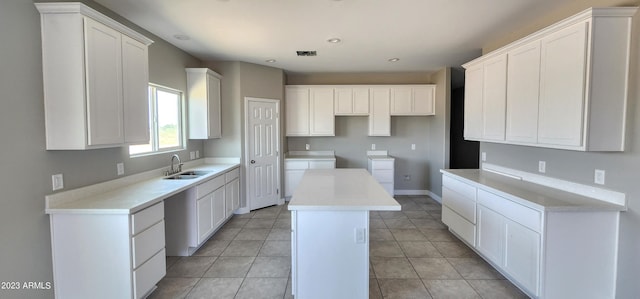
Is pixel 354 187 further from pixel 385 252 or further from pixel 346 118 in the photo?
pixel 346 118

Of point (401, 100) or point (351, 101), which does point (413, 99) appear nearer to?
point (401, 100)

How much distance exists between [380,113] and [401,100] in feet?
1.62

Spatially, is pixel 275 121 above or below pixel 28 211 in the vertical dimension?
above

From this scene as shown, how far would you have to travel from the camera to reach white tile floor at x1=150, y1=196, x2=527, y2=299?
2.55 m

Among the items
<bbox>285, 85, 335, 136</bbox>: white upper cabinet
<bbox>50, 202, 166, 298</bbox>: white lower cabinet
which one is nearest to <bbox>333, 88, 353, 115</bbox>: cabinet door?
<bbox>285, 85, 335, 136</bbox>: white upper cabinet

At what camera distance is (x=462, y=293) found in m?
2.51

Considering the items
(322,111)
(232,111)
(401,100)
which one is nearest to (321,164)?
(322,111)

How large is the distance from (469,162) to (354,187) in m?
5.78

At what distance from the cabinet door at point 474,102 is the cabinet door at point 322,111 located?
2.60m

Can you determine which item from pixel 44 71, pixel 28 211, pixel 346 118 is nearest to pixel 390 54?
pixel 346 118

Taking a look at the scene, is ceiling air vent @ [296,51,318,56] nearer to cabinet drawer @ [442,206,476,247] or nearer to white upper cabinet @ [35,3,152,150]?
white upper cabinet @ [35,3,152,150]

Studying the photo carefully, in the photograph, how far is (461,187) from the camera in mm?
3398

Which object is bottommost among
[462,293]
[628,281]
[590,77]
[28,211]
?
[462,293]

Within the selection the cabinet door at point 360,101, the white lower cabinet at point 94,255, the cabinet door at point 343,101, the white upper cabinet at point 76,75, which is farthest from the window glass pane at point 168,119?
the cabinet door at point 360,101
